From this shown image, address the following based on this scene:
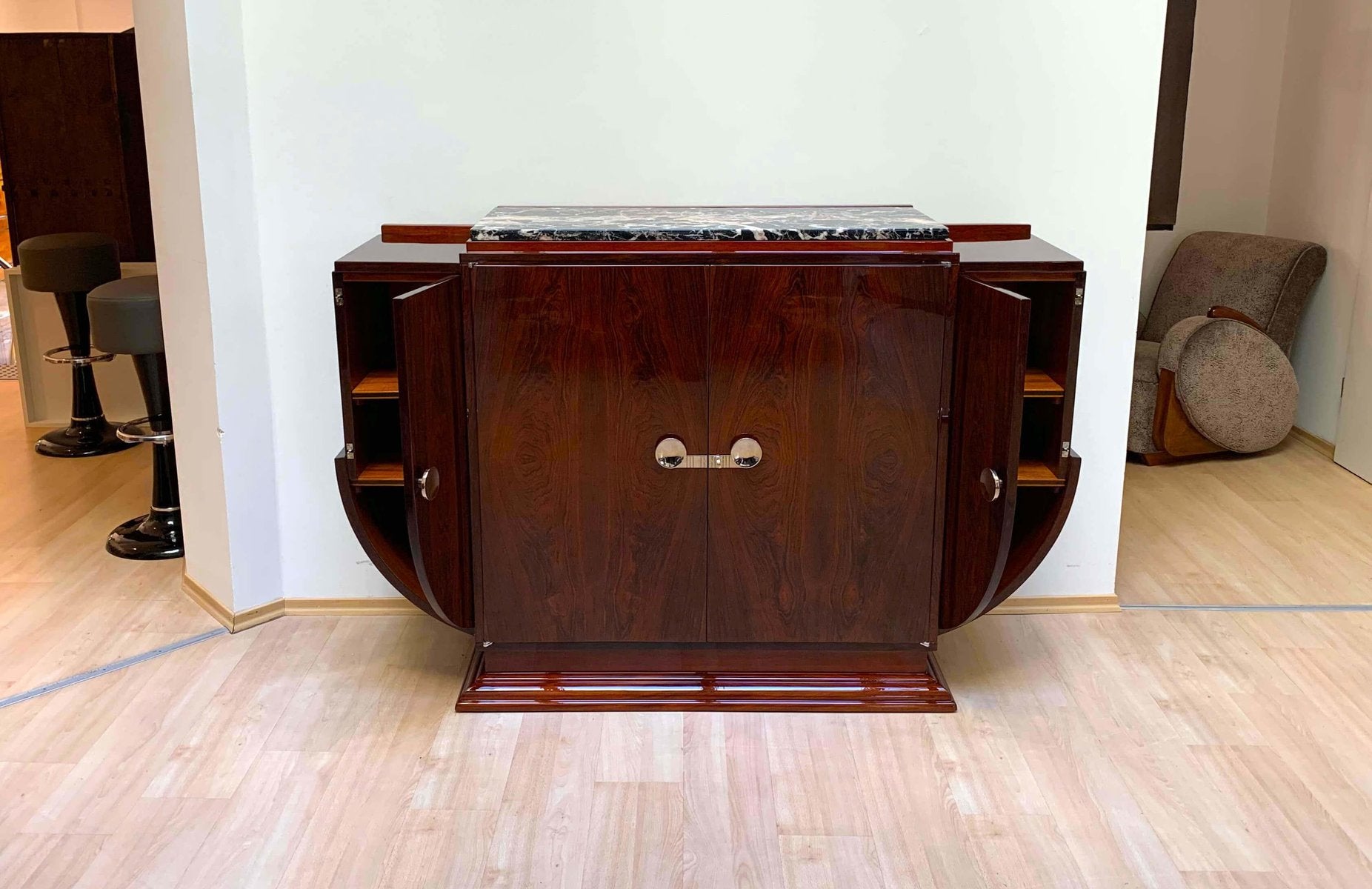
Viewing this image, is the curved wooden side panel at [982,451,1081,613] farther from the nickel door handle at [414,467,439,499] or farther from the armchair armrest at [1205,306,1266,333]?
the armchair armrest at [1205,306,1266,333]

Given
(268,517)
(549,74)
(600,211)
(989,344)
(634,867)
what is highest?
(549,74)

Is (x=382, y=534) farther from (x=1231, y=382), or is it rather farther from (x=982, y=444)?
(x=1231, y=382)

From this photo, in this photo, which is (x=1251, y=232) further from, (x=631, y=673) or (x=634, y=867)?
(x=634, y=867)

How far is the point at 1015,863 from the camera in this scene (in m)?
2.20

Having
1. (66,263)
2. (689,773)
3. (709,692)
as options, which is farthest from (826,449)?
(66,263)

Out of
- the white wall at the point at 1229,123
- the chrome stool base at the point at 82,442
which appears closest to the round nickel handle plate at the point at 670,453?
the chrome stool base at the point at 82,442

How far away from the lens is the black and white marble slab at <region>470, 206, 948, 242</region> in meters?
2.53

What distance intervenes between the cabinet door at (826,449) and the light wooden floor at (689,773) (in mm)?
251

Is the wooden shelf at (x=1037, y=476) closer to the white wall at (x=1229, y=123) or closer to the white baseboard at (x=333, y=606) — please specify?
the white baseboard at (x=333, y=606)

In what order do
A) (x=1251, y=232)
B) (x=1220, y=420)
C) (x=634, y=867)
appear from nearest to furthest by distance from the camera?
1. (x=634, y=867)
2. (x=1220, y=420)
3. (x=1251, y=232)

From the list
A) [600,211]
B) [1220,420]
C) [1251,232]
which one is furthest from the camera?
[1251,232]

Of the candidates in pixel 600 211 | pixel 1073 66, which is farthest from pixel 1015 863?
pixel 1073 66

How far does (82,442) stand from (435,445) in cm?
259

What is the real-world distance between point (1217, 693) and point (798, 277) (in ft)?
4.57
